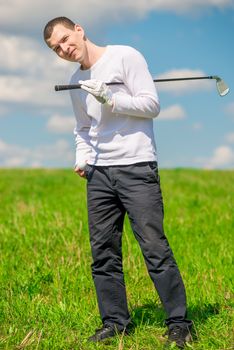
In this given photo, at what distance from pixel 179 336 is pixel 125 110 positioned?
5.33ft

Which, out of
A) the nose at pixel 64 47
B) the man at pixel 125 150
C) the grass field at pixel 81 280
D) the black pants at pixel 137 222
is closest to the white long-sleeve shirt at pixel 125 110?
the man at pixel 125 150

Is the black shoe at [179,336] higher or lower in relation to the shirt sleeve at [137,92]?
lower

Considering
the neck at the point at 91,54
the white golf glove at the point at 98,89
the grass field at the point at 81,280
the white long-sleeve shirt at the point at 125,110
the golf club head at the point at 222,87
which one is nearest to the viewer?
the white golf glove at the point at 98,89

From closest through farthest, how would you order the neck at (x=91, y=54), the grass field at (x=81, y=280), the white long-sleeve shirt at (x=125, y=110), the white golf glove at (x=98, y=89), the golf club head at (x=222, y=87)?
the white golf glove at (x=98, y=89) < the white long-sleeve shirt at (x=125, y=110) < the neck at (x=91, y=54) < the grass field at (x=81, y=280) < the golf club head at (x=222, y=87)

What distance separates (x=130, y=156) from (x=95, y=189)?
0.41 metres

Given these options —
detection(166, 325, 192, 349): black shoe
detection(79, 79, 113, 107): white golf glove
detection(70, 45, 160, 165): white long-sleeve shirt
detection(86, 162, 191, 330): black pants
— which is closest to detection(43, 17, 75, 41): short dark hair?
detection(70, 45, 160, 165): white long-sleeve shirt

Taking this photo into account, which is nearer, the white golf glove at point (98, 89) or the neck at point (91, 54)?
the white golf glove at point (98, 89)

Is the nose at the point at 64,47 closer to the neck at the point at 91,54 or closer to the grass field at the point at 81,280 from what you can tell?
the neck at the point at 91,54

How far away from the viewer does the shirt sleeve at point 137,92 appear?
16.6 feet

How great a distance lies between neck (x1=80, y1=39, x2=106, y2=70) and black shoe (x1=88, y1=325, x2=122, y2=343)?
6.44 ft

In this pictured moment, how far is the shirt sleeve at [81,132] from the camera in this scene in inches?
218

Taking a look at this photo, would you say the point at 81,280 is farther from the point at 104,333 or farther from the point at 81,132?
the point at 81,132

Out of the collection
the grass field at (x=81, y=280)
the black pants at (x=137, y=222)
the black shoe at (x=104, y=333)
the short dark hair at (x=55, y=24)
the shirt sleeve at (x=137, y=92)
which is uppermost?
the short dark hair at (x=55, y=24)

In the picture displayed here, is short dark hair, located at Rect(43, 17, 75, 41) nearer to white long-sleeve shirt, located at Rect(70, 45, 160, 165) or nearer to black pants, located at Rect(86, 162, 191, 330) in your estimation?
white long-sleeve shirt, located at Rect(70, 45, 160, 165)
